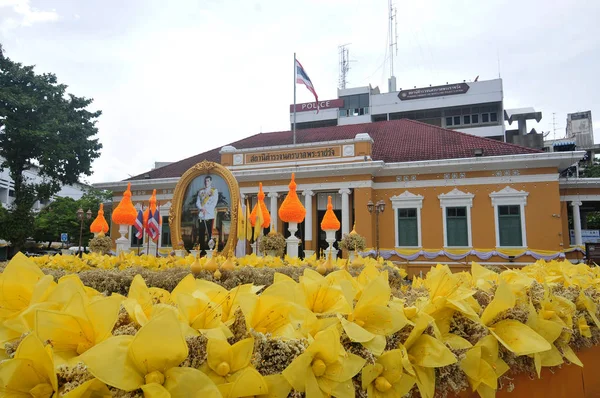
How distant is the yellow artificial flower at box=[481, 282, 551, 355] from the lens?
1.34 meters

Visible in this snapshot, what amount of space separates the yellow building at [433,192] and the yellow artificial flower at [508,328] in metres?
16.5

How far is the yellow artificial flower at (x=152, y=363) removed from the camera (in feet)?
2.49

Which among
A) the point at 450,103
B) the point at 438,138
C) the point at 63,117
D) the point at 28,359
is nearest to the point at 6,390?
the point at 28,359

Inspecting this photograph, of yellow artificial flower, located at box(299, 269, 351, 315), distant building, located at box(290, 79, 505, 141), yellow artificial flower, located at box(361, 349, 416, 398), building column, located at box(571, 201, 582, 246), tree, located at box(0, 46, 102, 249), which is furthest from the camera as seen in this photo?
distant building, located at box(290, 79, 505, 141)

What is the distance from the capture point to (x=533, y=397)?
1.61 m

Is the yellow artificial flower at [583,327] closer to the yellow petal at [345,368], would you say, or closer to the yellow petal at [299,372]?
the yellow petal at [345,368]

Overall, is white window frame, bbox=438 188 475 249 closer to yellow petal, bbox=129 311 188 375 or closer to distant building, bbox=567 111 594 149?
yellow petal, bbox=129 311 188 375

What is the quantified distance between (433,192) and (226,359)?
18231 millimetres

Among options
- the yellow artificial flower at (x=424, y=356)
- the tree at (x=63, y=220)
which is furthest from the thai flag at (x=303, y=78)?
the yellow artificial flower at (x=424, y=356)

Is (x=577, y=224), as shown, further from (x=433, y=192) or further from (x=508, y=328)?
(x=508, y=328)

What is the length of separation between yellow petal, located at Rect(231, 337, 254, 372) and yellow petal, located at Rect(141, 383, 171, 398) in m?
0.18

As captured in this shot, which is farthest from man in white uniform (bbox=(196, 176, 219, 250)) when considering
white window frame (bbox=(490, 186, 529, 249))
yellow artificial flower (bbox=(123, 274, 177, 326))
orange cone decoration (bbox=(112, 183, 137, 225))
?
white window frame (bbox=(490, 186, 529, 249))

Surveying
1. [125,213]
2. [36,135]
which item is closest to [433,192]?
[125,213]

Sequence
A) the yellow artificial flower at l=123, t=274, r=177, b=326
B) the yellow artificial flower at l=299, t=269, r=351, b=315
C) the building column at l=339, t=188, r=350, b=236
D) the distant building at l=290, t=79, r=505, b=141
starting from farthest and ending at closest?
the distant building at l=290, t=79, r=505, b=141, the building column at l=339, t=188, r=350, b=236, the yellow artificial flower at l=299, t=269, r=351, b=315, the yellow artificial flower at l=123, t=274, r=177, b=326
